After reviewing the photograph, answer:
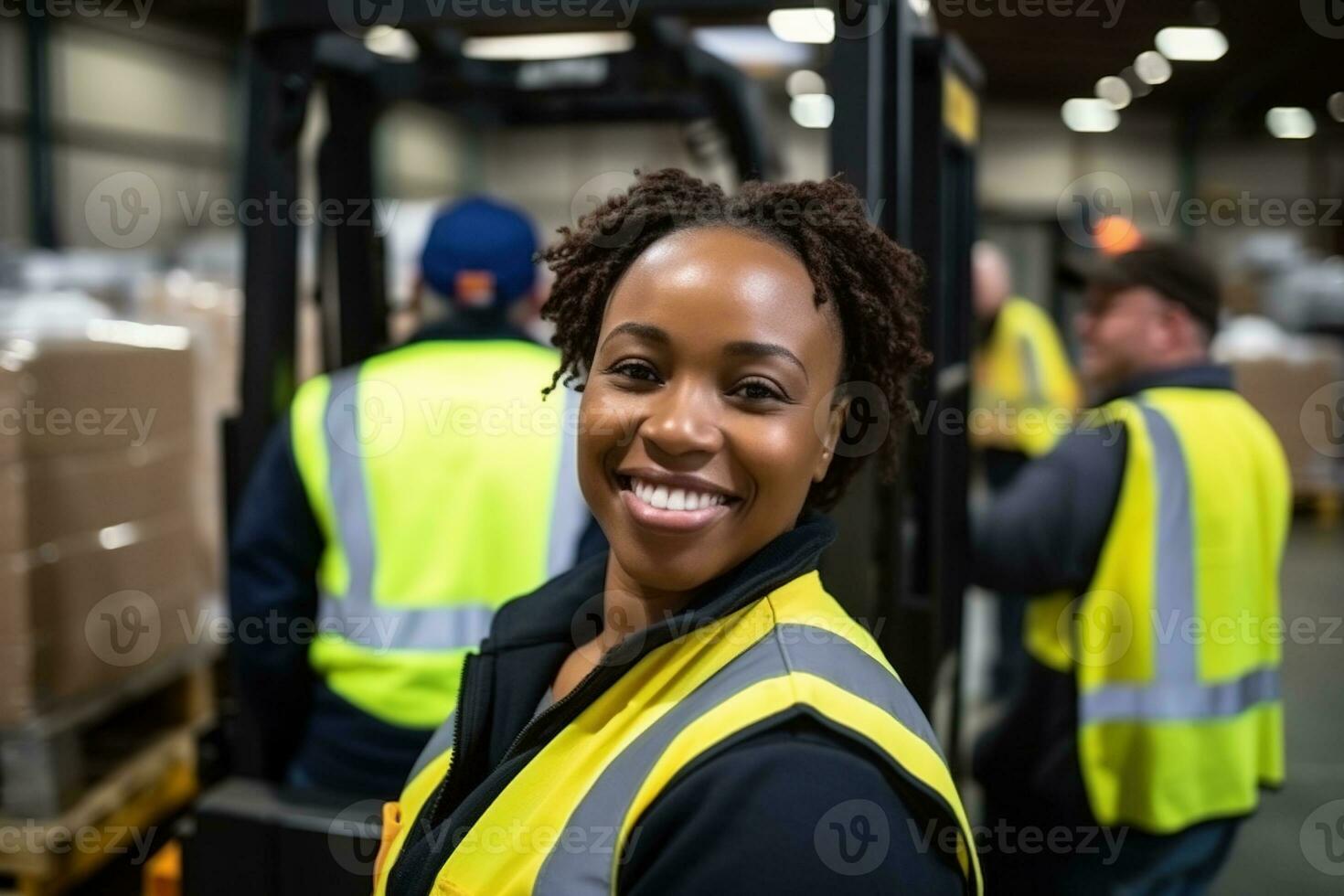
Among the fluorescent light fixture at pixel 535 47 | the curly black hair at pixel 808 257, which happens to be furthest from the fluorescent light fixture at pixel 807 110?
the curly black hair at pixel 808 257

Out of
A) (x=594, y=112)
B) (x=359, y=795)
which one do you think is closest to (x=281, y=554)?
(x=359, y=795)

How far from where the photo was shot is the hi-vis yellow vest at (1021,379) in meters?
5.64

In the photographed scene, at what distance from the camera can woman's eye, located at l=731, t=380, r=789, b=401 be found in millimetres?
1303

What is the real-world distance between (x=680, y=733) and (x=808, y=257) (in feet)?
1.88

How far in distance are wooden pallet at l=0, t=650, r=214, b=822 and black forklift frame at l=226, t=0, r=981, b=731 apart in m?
0.97

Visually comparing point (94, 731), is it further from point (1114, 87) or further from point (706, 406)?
point (1114, 87)

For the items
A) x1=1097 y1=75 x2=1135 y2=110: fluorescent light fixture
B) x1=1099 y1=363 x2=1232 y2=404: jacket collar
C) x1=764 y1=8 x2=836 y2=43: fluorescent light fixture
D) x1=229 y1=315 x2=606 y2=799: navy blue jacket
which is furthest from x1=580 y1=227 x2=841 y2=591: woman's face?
x1=1097 y1=75 x2=1135 y2=110: fluorescent light fixture

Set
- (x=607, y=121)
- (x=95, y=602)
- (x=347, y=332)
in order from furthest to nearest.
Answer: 1. (x=607, y=121)
2. (x=95, y=602)
3. (x=347, y=332)

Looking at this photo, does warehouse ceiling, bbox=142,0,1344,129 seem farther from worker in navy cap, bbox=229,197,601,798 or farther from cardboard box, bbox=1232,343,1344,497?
cardboard box, bbox=1232,343,1344,497

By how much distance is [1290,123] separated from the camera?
1669 centimetres

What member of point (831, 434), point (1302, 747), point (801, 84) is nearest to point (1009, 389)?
point (1302, 747)

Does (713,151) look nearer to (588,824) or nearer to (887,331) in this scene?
(887,331)

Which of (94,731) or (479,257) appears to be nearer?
(479,257)

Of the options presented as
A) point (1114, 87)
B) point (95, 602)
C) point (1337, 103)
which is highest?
point (1337, 103)
